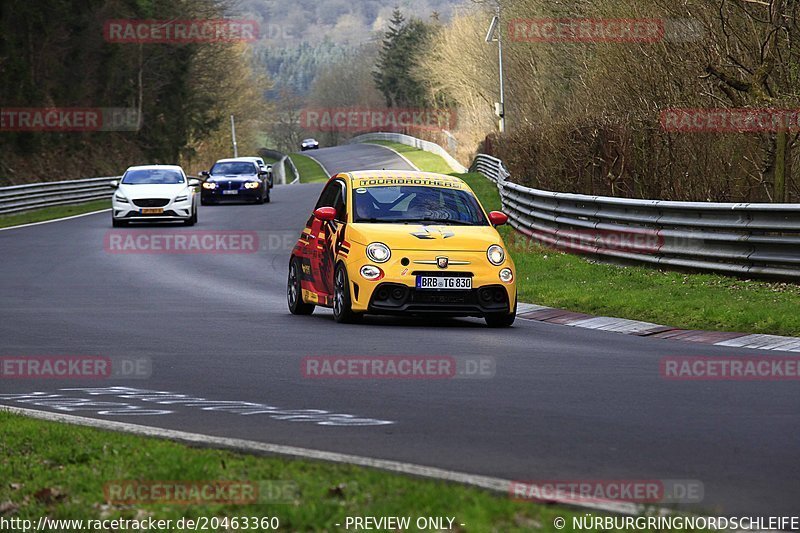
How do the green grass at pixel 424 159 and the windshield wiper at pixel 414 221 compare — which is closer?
the windshield wiper at pixel 414 221

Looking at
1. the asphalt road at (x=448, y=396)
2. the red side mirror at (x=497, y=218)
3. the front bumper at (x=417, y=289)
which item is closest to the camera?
the asphalt road at (x=448, y=396)

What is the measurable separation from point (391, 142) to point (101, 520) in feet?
409

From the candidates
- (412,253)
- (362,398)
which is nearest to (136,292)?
(412,253)

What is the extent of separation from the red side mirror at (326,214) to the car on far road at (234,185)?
1152 inches

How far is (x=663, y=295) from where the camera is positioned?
1636 centimetres

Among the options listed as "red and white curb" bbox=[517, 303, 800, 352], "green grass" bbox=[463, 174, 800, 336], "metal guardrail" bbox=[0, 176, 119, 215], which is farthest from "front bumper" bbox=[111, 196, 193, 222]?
"red and white curb" bbox=[517, 303, 800, 352]

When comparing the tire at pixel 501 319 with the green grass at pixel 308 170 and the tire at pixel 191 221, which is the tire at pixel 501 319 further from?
the green grass at pixel 308 170

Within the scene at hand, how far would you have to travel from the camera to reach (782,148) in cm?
1852

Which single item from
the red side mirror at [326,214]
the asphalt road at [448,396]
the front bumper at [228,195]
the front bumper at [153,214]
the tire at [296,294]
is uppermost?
the front bumper at [228,195]

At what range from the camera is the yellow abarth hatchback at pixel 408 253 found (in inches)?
571

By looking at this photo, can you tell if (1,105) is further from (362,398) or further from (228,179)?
(362,398)

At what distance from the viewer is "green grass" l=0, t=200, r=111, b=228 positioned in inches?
1536

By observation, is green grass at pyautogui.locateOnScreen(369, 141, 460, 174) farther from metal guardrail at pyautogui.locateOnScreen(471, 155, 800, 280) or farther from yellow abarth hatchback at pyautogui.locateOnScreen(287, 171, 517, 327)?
yellow abarth hatchback at pyautogui.locateOnScreen(287, 171, 517, 327)

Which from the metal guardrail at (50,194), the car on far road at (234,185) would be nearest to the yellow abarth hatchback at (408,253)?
the metal guardrail at (50,194)
